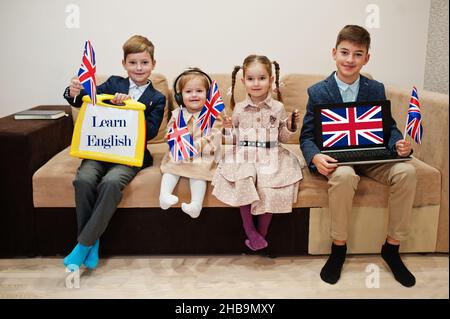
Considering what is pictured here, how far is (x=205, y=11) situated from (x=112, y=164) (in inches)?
46.4

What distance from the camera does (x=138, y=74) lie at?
6.11 feet

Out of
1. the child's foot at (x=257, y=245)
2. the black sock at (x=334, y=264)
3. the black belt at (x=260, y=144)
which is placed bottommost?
the black sock at (x=334, y=264)

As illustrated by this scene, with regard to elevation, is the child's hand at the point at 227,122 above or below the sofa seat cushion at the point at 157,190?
above

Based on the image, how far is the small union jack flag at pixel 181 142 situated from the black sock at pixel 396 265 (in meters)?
0.86

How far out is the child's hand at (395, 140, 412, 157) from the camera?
5.36ft

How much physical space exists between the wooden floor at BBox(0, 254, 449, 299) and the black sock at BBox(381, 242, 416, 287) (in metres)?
0.03

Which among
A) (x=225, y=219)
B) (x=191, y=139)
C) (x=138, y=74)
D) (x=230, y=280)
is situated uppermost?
(x=138, y=74)

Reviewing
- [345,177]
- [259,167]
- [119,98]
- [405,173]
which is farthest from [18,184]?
[405,173]

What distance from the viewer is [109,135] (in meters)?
1.74

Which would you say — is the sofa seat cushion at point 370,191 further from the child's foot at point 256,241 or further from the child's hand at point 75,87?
the child's hand at point 75,87

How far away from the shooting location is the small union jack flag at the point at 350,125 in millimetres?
1733

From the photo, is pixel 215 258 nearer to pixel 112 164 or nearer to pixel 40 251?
pixel 112 164

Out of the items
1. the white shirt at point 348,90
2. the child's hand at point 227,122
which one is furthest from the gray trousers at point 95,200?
the white shirt at point 348,90

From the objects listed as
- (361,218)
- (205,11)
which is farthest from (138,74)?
(361,218)
